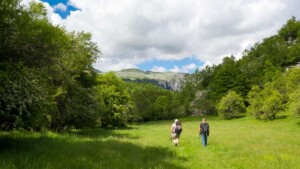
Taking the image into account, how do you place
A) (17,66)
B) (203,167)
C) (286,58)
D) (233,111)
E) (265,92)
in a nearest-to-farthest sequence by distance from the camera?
(203,167), (17,66), (265,92), (233,111), (286,58)

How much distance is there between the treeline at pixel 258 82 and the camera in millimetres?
66812

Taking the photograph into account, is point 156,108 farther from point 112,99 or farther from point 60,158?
point 60,158

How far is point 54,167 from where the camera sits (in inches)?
445

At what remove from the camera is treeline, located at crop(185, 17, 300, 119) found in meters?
66.8

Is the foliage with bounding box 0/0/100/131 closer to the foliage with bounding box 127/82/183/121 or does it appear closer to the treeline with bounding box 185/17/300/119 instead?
the treeline with bounding box 185/17/300/119

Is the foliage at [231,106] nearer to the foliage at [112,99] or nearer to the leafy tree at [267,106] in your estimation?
the leafy tree at [267,106]

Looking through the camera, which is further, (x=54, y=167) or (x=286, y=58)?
(x=286, y=58)

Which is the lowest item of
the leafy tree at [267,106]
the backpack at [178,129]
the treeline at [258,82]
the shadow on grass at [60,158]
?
the shadow on grass at [60,158]

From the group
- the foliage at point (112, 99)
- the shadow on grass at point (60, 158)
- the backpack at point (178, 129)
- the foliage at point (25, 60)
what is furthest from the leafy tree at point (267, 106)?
the foliage at point (25, 60)

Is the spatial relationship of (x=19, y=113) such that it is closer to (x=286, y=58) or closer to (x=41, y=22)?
(x=41, y=22)

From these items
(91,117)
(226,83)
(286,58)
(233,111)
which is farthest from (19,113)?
(286,58)

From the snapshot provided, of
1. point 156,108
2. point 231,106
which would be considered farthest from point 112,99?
point 156,108

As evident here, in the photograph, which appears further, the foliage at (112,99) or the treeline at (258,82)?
the treeline at (258,82)

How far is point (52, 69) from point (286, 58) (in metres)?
129
